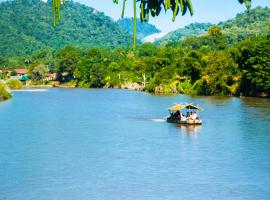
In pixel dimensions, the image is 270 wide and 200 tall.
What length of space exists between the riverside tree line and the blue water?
20618 millimetres

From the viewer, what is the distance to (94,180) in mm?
22734

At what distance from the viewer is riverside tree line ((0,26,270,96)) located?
67.2 meters

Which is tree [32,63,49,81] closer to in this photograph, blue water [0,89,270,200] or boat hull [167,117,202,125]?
blue water [0,89,270,200]

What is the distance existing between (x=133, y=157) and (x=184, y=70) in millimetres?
52612

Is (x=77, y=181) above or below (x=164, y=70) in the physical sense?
below

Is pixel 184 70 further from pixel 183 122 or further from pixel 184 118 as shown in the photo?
pixel 183 122

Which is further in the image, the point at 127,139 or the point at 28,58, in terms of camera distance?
the point at 28,58

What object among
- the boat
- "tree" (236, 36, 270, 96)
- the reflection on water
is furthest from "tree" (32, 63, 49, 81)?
the reflection on water

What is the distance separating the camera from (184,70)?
78.9 m

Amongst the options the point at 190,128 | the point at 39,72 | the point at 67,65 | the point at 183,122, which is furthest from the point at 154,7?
the point at 39,72

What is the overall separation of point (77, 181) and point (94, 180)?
0.68m

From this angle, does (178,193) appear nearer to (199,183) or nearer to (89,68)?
(199,183)

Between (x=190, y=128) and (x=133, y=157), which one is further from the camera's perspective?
(x=190, y=128)

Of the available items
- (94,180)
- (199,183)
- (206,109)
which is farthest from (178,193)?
(206,109)
